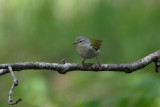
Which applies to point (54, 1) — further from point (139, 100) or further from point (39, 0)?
point (139, 100)

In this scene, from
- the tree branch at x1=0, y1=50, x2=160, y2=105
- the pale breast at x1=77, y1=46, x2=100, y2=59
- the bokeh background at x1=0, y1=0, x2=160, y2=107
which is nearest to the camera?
the tree branch at x1=0, y1=50, x2=160, y2=105

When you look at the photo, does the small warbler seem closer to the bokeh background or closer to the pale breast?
the pale breast

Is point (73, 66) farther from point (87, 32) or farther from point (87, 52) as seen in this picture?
point (87, 32)

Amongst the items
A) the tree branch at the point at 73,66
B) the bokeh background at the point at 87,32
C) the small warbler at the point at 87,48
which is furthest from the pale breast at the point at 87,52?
the tree branch at the point at 73,66

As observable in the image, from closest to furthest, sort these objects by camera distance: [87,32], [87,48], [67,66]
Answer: [67,66] < [87,48] < [87,32]

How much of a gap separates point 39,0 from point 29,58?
6.43ft

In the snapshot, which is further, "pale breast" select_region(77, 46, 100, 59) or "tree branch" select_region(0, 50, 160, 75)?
"pale breast" select_region(77, 46, 100, 59)

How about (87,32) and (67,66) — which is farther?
(87,32)

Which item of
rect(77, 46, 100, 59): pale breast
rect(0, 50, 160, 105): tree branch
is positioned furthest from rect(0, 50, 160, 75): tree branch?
rect(77, 46, 100, 59): pale breast

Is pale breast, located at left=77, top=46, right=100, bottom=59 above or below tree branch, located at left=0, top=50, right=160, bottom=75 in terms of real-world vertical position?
below

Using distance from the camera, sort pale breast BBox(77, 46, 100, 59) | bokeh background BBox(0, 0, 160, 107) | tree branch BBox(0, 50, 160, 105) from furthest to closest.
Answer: bokeh background BBox(0, 0, 160, 107)
pale breast BBox(77, 46, 100, 59)
tree branch BBox(0, 50, 160, 105)

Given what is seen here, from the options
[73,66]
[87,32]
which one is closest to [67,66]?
[73,66]

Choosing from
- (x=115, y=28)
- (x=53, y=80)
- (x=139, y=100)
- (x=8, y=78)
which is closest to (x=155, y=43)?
(x=115, y=28)

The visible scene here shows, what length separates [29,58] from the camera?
22.2ft
